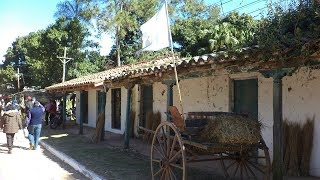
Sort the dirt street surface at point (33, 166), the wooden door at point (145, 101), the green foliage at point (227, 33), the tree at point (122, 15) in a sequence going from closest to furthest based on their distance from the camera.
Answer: the dirt street surface at point (33, 166)
the wooden door at point (145, 101)
the green foliage at point (227, 33)
the tree at point (122, 15)

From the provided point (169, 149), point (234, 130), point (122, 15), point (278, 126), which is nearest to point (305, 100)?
point (278, 126)

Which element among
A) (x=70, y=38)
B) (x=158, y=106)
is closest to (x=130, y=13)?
(x=70, y=38)

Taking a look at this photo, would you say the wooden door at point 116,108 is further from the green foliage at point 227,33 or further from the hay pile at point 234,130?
the hay pile at point 234,130

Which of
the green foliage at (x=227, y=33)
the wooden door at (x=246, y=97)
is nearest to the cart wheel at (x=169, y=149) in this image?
the wooden door at (x=246, y=97)

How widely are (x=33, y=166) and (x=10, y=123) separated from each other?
267 cm

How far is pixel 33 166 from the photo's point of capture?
9.95 meters

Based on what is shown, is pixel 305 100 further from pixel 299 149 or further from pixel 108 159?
pixel 108 159

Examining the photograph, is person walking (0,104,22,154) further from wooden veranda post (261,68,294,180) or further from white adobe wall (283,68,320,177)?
wooden veranda post (261,68,294,180)

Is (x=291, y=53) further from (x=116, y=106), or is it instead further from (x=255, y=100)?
(x=116, y=106)

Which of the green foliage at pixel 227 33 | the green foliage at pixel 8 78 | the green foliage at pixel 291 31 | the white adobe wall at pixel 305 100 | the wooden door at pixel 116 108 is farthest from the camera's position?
the green foliage at pixel 8 78

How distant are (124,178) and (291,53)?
4243 mm

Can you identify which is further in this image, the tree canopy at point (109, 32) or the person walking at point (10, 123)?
the tree canopy at point (109, 32)

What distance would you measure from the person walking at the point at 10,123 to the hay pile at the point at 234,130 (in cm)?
797

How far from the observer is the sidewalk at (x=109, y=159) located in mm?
8461
